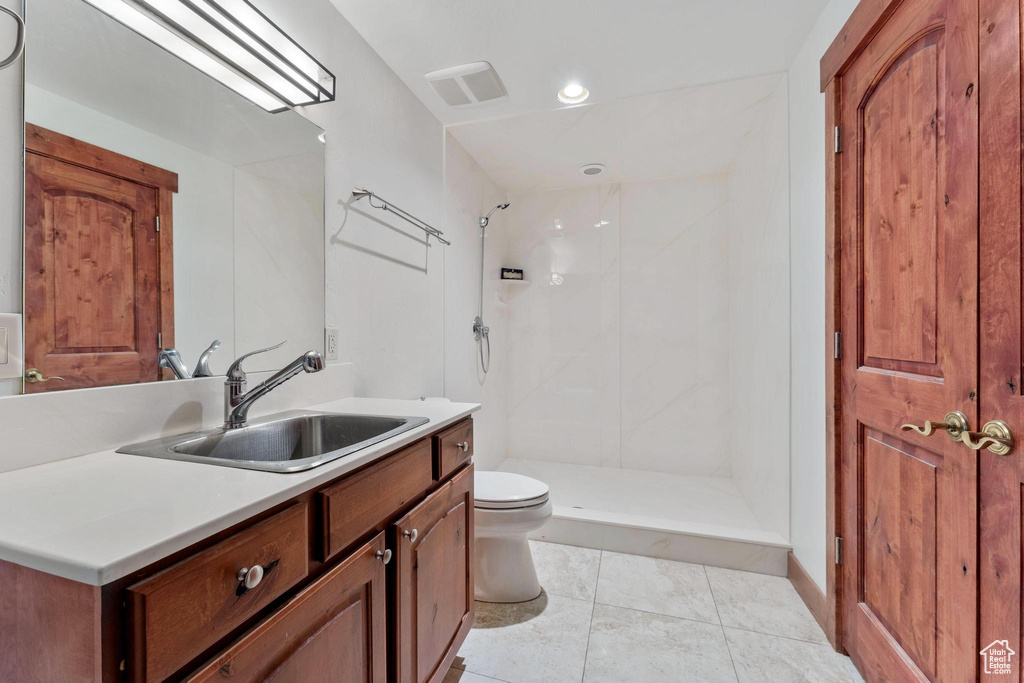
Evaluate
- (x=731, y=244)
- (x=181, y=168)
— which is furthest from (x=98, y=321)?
(x=731, y=244)

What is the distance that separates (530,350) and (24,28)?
9.93 feet

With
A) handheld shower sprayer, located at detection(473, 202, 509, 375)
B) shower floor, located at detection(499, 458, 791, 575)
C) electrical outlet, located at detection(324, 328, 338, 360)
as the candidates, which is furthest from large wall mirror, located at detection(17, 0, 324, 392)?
shower floor, located at detection(499, 458, 791, 575)

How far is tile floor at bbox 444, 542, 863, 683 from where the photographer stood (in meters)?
1.41

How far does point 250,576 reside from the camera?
2.01 feet

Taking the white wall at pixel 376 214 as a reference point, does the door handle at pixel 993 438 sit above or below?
below

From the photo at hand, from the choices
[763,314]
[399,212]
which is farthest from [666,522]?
[399,212]

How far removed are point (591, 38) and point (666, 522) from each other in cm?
227

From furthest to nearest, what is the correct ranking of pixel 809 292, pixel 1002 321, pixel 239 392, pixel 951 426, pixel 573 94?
pixel 573 94, pixel 809 292, pixel 239 392, pixel 951 426, pixel 1002 321

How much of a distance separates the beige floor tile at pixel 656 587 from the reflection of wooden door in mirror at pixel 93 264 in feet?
6.00

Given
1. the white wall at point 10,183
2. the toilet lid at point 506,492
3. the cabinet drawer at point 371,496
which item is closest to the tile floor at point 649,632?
the toilet lid at point 506,492

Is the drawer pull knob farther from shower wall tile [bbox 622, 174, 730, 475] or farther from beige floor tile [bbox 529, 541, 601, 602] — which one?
shower wall tile [bbox 622, 174, 730, 475]

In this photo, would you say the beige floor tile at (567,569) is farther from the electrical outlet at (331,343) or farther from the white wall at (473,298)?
the electrical outlet at (331,343)

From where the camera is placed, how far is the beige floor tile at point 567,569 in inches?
73.5

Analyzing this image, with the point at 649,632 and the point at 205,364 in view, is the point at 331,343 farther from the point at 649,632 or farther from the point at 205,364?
the point at 649,632
